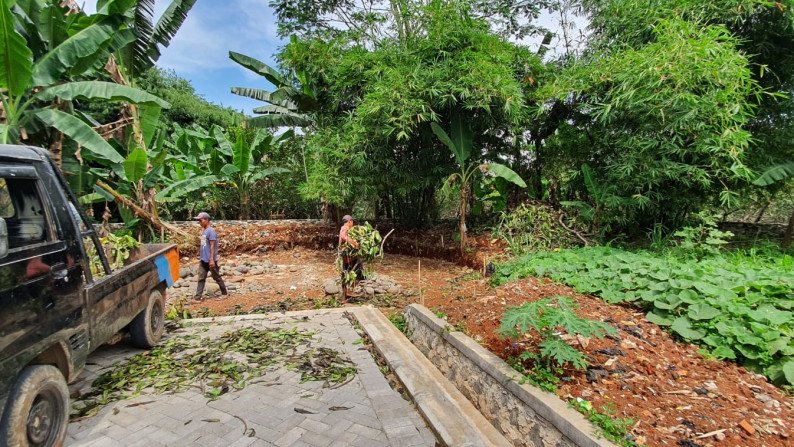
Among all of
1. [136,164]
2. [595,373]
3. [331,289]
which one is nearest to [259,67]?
[136,164]

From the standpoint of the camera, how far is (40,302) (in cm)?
228

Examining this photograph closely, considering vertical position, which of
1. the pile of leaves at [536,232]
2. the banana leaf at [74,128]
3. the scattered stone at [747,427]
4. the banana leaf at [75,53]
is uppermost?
the banana leaf at [75,53]

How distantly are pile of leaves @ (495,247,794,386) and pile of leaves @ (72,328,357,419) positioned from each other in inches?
130

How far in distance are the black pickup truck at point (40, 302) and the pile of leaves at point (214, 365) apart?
51 centimetres

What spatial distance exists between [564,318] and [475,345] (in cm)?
109

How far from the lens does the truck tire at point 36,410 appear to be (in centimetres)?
202

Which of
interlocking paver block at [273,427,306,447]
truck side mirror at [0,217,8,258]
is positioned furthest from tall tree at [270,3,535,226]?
truck side mirror at [0,217,8,258]

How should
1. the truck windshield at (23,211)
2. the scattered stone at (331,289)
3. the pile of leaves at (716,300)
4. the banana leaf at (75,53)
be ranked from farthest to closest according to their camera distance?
the scattered stone at (331,289) → the banana leaf at (75,53) → the pile of leaves at (716,300) → the truck windshield at (23,211)

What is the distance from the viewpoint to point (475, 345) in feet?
12.5

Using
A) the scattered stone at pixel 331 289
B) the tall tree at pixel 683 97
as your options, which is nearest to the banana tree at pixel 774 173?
the tall tree at pixel 683 97

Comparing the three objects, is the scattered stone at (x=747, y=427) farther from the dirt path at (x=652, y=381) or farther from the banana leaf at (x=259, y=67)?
the banana leaf at (x=259, y=67)

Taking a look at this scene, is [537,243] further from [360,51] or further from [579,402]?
[360,51]

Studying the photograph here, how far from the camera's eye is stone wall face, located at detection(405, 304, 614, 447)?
2.47m

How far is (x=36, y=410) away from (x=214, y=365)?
1519mm
